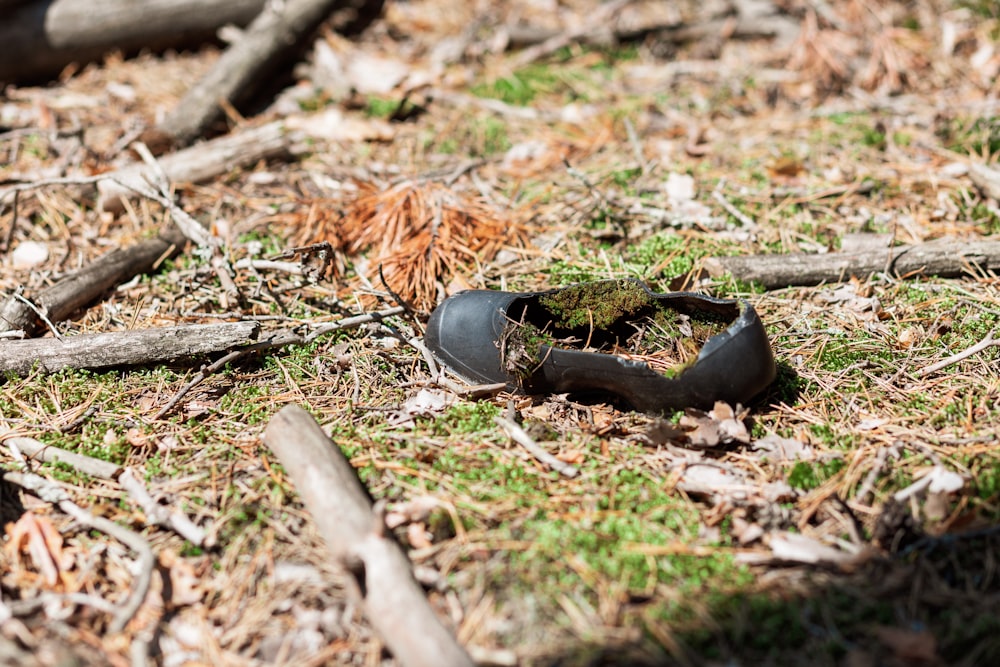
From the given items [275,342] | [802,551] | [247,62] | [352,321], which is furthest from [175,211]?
[802,551]

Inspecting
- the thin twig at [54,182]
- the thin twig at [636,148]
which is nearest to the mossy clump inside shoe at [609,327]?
the thin twig at [636,148]

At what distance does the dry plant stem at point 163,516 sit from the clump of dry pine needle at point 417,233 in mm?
1272

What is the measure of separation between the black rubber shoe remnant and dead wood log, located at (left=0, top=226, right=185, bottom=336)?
143 cm

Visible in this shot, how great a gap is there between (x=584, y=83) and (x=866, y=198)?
2.05 m

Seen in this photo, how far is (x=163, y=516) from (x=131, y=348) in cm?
86

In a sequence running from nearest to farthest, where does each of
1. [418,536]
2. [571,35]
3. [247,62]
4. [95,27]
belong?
1. [418,536]
2. [247,62]
3. [95,27]
4. [571,35]

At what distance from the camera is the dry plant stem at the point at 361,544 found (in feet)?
5.87

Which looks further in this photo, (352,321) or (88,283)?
(88,283)

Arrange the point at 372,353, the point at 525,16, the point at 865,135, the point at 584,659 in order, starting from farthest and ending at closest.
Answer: the point at 525,16 < the point at 865,135 < the point at 372,353 < the point at 584,659

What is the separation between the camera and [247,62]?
187 inches

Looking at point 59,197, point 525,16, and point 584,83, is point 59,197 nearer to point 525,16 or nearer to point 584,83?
point 584,83

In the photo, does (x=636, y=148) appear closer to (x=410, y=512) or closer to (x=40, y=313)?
(x=410, y=512)

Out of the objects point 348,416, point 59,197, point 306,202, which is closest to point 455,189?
point 306,202

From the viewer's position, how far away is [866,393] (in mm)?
2646
